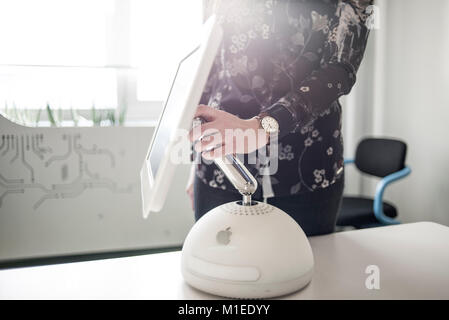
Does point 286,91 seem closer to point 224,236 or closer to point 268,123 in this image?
point 268,123

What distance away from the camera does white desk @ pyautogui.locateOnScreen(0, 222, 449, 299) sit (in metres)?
0.73

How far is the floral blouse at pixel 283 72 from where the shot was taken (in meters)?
1.03

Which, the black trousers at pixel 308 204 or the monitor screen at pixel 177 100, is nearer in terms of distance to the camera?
the monitor screen at pixel 177 100

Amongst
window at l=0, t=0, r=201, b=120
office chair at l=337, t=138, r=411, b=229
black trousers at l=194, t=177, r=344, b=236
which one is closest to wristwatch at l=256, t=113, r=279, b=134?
black trousers at l=194, t=177, r=344, b=236

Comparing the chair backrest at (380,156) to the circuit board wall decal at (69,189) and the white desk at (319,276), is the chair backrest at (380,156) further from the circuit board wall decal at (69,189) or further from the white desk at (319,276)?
the white desk at (319,276)

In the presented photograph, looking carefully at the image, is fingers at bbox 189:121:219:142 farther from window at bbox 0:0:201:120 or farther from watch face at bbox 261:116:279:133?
window at bbox 0:0:201:120

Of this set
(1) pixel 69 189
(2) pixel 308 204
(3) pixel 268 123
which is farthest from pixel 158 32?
(3) pixel 268 123

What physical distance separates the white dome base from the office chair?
5.34ft

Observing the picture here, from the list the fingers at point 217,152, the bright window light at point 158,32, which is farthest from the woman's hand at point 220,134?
the bright window light at point 158,32

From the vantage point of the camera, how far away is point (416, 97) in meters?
2.83

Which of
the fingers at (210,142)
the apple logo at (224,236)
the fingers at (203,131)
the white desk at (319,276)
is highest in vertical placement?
the fingers at (203,131)

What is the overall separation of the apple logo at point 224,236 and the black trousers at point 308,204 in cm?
38
